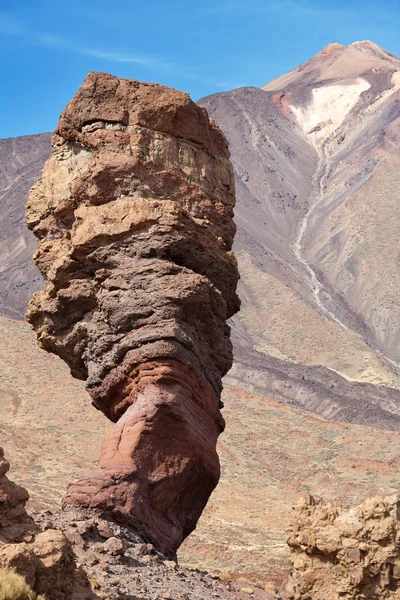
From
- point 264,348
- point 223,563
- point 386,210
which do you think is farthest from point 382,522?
point 386,210

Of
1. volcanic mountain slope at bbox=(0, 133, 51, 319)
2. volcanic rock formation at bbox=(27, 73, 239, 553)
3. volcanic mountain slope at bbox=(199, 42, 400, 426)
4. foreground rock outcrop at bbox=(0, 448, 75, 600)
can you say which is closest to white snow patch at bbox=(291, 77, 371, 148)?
volcanic mountain slope at bbox=(199, 42, 400, 426)

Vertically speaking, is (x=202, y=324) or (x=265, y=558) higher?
(x=202, y=324)

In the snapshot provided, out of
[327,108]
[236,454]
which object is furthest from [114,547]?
[327,108]

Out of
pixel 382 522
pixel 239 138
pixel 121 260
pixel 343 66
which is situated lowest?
pixel 382 522

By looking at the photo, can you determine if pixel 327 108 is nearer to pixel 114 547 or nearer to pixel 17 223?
pixel 17 223

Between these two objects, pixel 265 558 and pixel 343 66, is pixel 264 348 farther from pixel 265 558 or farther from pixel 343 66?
pixel 343 66

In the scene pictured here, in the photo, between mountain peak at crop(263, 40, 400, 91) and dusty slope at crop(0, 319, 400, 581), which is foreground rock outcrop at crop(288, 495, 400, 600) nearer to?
dusty slope at crop(0, 319, 400, 581)

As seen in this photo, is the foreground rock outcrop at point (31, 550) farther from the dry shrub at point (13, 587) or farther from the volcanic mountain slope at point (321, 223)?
the volcanic mountain slope at point (321, 223)
